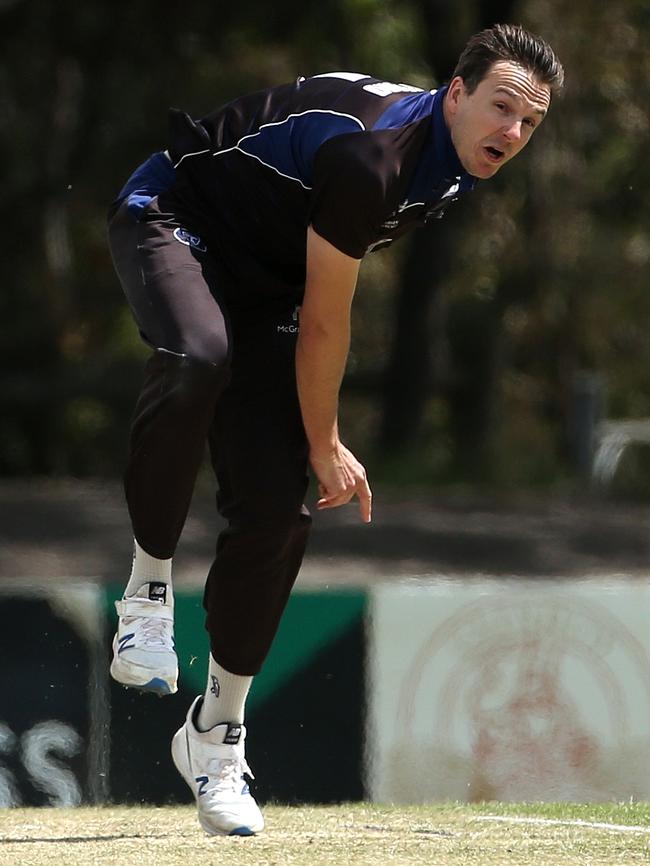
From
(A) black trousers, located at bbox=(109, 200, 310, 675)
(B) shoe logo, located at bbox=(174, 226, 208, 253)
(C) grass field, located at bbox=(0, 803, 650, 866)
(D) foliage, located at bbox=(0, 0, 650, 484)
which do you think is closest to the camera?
(C) grass field, located at bbox=(0, 803, 650, 866)

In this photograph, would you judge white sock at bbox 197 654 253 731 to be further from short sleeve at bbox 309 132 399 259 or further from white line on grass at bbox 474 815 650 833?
short sleeve at bbox 309 132 399 259

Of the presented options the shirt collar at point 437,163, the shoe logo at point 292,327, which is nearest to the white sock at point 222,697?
the shoe logo at point 292,327

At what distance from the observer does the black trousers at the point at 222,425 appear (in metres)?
3.59

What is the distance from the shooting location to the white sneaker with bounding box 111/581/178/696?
3.67 m

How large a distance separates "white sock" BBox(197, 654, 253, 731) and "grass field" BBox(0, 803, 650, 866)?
0.29 meters

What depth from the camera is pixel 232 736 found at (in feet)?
13.4

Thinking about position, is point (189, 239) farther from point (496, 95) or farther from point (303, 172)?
point (496, 95)

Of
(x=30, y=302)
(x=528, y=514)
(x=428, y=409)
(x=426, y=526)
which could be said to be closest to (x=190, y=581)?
(x=426, y=526)

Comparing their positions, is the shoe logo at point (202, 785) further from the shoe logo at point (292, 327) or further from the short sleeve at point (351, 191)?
the short sleeve at point (351, 191)

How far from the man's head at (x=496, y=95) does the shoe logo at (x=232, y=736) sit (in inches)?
60.9

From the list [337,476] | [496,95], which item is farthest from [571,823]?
[496,95]

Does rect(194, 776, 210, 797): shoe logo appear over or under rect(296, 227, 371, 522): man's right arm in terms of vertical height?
under

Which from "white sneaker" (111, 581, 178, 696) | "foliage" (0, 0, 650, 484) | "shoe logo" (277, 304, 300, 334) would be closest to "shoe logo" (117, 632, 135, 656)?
"white sneaker" (111, 581, 178, 696)

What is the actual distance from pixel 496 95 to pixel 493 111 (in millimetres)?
37
